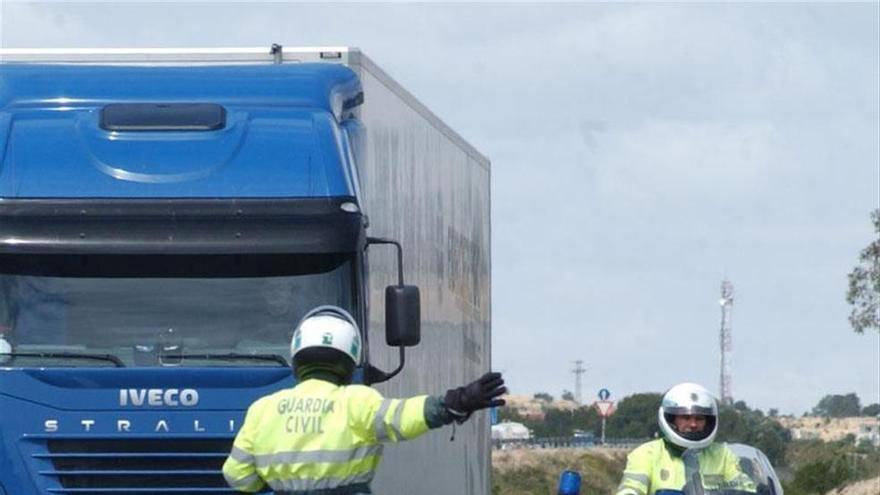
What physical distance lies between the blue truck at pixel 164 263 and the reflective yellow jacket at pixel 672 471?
168 cm

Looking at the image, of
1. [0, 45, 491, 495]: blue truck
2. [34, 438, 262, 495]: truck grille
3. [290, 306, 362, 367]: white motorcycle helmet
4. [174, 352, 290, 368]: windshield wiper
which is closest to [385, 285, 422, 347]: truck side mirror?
[0, 45, 491, 495]: blue truck

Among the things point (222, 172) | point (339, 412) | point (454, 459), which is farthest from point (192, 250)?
point (454, 459)

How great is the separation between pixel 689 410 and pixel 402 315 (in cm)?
193

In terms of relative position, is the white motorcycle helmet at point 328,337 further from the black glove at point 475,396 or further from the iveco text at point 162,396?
the iveco text at point 162,396

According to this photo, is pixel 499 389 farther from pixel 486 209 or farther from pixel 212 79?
pixel 486 209

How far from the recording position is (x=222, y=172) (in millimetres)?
13508

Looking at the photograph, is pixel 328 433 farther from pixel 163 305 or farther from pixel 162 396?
pixel 163 305

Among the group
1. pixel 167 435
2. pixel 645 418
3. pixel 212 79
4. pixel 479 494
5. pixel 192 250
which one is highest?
pixel 212 79

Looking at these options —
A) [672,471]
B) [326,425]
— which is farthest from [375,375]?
[326,425]

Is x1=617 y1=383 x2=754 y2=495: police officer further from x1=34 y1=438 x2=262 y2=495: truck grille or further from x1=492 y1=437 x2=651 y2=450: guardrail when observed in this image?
x1=492 y1=437 x2=651 y2=450: guardrail

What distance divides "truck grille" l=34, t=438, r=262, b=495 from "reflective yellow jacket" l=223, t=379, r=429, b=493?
3.05 m

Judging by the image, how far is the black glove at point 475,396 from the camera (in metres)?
9.83

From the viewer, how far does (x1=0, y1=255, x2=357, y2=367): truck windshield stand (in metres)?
13.2

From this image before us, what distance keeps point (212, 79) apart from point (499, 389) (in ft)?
15.5
